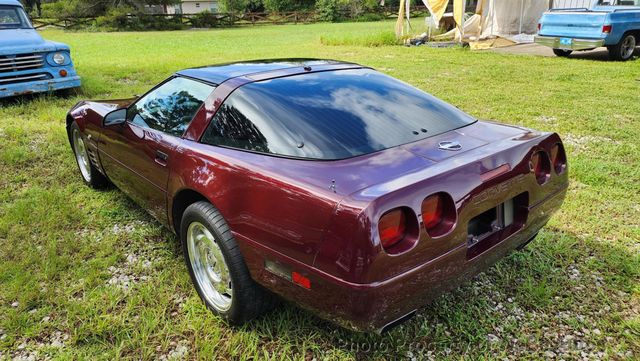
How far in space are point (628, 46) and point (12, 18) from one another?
13.6 m

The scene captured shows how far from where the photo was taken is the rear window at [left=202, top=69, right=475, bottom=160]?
7.55ft

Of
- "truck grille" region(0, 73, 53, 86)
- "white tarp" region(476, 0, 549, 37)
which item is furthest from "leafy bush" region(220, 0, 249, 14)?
"truck grille" region(0, 73, 53, 86)

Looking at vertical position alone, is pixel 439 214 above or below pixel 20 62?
below

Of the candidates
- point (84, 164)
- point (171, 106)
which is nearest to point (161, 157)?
point (171, 106)

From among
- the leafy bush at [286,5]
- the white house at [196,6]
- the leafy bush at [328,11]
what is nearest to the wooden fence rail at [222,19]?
the leafy bush at [328,11]

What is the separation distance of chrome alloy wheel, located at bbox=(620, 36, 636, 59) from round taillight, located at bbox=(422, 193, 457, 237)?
12.0 metres

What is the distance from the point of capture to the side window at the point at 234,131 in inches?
93.7

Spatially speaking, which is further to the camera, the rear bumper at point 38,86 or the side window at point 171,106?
the rear bumper at point 38,86

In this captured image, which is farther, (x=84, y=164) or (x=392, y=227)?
(x=84, y=164)

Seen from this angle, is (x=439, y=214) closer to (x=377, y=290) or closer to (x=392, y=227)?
(x=392, y=227)

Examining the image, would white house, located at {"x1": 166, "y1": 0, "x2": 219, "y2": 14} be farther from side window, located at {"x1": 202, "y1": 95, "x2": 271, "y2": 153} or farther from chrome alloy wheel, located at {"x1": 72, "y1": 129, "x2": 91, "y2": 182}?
side window, located at {"x1": 202, "y1": 95, "x2": 271, "y2": 153}

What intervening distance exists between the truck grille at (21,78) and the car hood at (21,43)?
0.38 meters

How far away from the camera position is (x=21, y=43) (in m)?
7.56

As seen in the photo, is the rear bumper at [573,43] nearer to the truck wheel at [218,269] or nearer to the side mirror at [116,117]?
the side mirror at [116,117]
